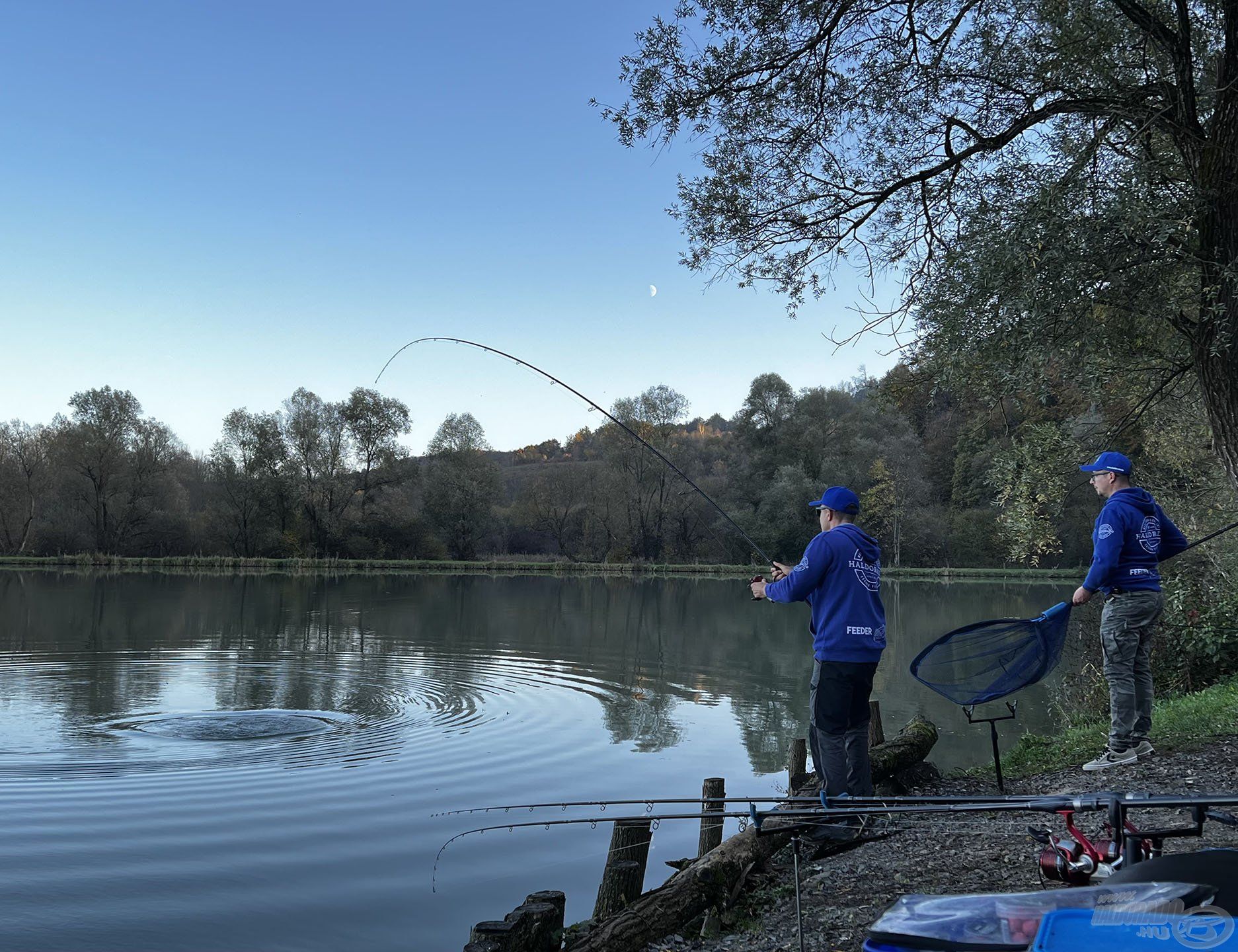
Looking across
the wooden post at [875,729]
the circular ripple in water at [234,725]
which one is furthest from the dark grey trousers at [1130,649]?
the circular ripple in water at [234,725]

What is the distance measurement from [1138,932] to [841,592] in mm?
3566

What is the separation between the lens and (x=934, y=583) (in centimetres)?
5053

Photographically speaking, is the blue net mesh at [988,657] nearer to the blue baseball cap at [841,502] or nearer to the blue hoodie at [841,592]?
the blue hoodie at [841,592]

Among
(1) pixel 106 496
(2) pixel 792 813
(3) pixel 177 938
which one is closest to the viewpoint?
(2) pixel 792 813

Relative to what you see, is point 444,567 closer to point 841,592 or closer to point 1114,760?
point 1114,760

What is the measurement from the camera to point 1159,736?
8.28m

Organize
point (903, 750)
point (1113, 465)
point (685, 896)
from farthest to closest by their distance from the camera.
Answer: point (903, 750) < point (1113, 465) < point (685, 896)

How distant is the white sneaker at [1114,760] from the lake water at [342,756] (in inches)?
114

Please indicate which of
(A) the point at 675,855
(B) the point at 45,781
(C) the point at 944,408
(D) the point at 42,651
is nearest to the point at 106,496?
(D) the point at 42,651

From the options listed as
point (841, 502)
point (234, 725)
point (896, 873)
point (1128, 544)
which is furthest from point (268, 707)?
point (1128, 544)

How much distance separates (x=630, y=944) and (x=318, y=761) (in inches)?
235

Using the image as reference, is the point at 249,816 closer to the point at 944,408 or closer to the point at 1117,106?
the point at 1117,106

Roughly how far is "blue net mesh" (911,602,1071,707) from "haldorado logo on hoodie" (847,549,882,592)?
3.52ft

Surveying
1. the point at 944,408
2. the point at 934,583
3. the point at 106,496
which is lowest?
the point at 934,583
